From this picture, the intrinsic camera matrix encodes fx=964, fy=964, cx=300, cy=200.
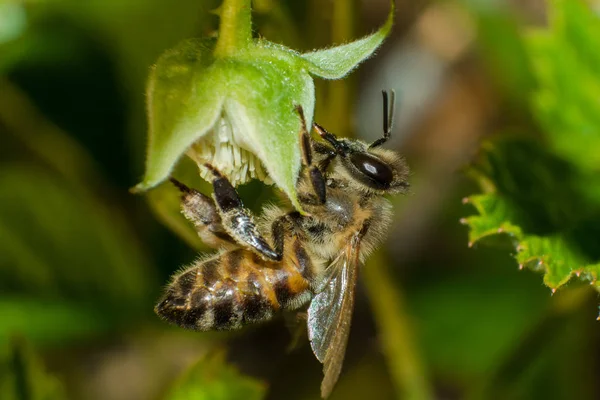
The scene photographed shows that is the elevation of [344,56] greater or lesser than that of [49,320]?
greater

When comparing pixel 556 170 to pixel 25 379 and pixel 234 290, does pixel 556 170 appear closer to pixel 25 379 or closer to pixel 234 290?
pixel 234 290

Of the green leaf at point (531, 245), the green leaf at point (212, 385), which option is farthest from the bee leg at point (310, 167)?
the green leaf at point (212, 385)

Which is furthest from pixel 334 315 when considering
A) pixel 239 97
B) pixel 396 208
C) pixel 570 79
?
pixel 396 208

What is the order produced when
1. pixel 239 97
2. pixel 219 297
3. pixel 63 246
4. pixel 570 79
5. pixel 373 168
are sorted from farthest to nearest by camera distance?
pixel 63 246, pixel 570 79, pixel 373 168, pixel 219 297, pixel 239 97

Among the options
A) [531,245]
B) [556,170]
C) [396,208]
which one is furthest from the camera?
[396,208]

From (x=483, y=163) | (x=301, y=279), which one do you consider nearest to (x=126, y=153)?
(x=483, y=163)

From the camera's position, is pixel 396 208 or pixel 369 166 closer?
pixel 369 166
